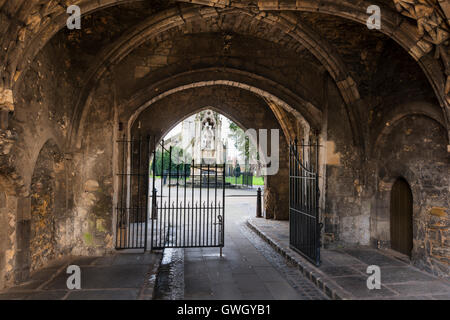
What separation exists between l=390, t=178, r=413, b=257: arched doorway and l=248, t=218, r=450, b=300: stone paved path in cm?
25

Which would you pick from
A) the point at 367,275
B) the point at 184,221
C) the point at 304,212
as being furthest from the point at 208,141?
the point at 367,275

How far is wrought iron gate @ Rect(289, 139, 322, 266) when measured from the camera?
5098 mm

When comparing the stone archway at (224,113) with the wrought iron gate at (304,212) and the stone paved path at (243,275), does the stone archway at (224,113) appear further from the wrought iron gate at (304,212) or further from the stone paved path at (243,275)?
the wrought iron gate at (304,212)

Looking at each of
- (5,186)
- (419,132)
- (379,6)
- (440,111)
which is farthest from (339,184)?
(5,186)

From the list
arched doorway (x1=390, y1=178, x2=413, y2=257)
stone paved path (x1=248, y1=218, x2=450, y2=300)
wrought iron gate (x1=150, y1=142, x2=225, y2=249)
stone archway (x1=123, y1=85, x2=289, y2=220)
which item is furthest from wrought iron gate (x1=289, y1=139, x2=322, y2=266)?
stone archway (x1=123, y1=85, x2=289, y2=220)

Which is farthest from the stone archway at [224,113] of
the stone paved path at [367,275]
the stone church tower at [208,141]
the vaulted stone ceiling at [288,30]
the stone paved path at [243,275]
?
the stone church tower at [208,141]

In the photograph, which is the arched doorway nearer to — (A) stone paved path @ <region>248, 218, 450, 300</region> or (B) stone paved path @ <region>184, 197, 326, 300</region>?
(A) stone paved path @ <region>248, 218, 450, 300</region>

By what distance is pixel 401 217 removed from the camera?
19.1 feet

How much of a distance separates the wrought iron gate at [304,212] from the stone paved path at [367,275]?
197mm

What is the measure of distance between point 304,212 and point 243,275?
5.33ft

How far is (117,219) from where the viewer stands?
6.04 m

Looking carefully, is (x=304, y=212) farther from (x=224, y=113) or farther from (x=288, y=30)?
(x=224, y=113)

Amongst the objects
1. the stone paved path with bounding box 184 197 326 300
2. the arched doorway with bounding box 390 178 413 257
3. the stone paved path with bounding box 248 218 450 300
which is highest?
the arched doorway with bounding box 390 178 413 257

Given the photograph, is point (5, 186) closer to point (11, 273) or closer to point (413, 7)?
point (11, 273)
